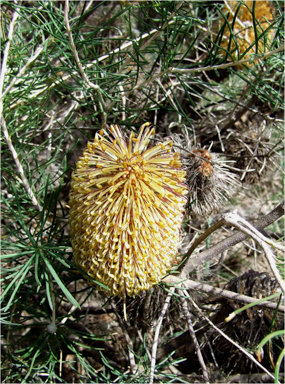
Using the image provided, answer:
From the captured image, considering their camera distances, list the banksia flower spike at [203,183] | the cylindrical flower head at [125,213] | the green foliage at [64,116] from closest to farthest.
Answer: the cylindrical flower head at [125,213]
the green foliage at [64,116]
the banksia flower spike at [203,183]

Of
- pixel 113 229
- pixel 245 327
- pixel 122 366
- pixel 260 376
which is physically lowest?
pixel 122 366

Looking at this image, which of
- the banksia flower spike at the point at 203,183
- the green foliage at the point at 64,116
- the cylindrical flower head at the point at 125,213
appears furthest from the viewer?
the banksia flower spike at the point at 203,183

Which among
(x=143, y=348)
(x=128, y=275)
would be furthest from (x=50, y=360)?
(x=128, y=275)

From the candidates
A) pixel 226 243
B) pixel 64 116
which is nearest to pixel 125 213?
pixel 226 243

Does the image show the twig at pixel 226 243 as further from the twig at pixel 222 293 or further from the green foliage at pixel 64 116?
the green foliage at pixel 64 116

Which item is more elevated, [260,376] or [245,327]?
[245,327]

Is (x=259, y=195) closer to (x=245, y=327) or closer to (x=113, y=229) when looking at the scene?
(x=245, y=327)

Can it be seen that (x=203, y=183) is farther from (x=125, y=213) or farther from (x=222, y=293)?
(x=125, y=213)

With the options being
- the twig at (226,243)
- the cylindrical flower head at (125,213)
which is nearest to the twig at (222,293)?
the twig at (226,243)
